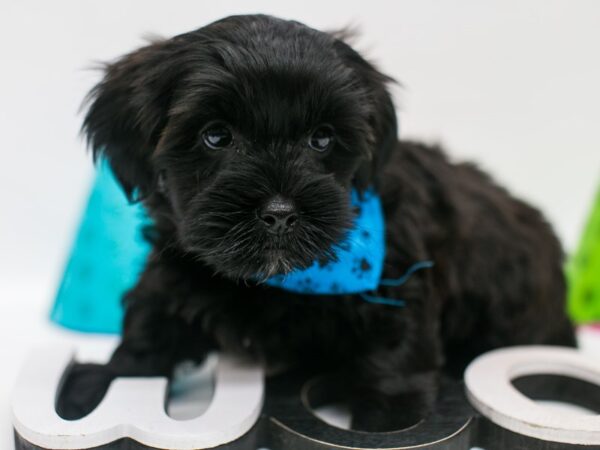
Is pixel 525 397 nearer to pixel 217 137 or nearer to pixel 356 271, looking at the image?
pixel 356 271

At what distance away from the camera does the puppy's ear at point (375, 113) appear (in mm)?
2410

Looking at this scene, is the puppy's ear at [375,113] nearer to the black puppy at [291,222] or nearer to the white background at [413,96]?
the black puppy at [291,222]

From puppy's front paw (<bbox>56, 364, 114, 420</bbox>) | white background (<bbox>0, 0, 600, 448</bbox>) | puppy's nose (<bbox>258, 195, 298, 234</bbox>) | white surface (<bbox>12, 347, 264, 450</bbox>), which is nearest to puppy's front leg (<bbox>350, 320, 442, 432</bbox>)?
white surface (<bbox>12, 347, 264, 450</bbox>)

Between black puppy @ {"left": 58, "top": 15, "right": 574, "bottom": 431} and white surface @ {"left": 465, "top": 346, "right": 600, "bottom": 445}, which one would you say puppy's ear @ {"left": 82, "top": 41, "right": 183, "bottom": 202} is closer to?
black puppy @ {"left": 58, "top": 15, "right": 574, "bottom": 431}

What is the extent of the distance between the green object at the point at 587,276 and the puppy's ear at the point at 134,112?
200cm

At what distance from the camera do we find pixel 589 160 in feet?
14.1

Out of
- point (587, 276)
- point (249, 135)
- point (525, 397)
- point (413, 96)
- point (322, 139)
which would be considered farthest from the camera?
point (413, 96)

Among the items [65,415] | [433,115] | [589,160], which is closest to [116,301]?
[65,415]

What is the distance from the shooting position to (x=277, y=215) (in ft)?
6.77

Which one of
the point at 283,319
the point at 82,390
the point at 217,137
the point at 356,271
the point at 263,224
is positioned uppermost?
the point at 217,137

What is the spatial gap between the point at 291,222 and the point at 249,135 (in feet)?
0.88

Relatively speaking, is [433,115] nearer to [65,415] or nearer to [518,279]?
[518,279]

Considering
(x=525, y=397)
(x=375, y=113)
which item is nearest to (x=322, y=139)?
(x=375, y=113)

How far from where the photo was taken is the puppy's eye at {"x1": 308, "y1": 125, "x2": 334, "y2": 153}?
2287 millimetres
